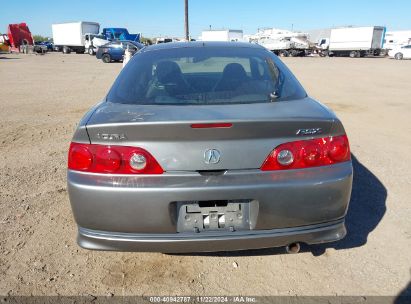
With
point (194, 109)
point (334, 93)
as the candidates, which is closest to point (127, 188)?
point (194, 109)

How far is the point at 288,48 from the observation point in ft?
146

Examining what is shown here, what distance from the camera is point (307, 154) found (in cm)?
220

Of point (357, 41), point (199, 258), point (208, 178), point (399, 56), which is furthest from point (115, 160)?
point (357, 41)

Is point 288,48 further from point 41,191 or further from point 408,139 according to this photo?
point 41,191

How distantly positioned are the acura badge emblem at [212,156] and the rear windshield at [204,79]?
575 millimetres

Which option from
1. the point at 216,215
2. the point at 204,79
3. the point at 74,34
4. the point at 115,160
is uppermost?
the point at 204,79

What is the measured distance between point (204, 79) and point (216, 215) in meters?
1.33

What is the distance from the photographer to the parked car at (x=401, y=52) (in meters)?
36.1

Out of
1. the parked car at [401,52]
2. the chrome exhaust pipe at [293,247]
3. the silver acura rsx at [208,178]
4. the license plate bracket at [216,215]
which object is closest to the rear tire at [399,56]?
the parked car at [401,52]

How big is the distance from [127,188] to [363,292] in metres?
1.71

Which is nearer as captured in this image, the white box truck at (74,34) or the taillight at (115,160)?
the taillight at (115,160)

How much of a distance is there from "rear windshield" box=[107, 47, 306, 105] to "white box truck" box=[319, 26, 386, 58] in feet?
143

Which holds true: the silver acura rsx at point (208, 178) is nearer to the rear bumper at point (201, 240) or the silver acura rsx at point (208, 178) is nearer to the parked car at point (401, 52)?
the rear bumper at point (201, 240)

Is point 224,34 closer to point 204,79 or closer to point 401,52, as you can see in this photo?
point 401,52
